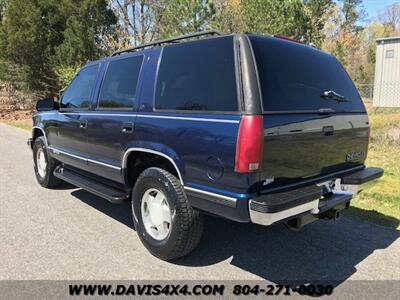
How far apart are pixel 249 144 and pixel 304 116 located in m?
0.73

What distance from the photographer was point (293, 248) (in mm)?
4305

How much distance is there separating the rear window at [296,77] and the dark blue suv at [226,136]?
13mm

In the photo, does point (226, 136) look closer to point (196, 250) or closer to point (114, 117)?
point (196, 250)

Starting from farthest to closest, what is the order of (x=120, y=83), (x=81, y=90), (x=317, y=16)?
(x=317, y=16) < (x=81, y=90) < (x=120, y=83)

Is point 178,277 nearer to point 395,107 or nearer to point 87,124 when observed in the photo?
point 87,124

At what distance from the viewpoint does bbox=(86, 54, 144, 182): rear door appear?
4.43 meters

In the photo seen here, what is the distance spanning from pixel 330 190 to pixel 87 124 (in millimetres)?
2972

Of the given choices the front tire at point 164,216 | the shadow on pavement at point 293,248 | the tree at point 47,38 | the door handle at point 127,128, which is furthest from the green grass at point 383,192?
the tree at point 47,38

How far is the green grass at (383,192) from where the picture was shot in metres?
5.29

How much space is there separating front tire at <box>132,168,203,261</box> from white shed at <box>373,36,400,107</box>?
18.9 m

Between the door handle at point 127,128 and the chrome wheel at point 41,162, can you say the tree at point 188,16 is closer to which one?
the chrome wheel at point 41,162

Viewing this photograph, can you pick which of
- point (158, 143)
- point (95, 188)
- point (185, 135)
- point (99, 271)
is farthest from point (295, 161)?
point (95, 188)

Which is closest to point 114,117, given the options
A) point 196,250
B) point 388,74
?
point 196,250

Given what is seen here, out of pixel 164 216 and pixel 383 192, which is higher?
pixel 164 216
